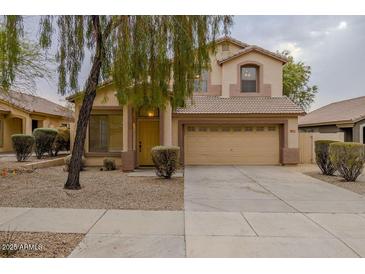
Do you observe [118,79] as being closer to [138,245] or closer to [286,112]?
[138,245]

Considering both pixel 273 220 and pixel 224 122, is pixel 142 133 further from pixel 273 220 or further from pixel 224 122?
pixel 273 220

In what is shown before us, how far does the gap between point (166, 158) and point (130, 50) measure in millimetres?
4648

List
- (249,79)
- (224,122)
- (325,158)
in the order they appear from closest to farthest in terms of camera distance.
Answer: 1. (325,158)
2. (224,122)
3. (249,79)

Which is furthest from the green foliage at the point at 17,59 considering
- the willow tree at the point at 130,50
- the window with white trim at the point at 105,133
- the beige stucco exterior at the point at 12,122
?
the beige stucco exterior at the point at 12,122

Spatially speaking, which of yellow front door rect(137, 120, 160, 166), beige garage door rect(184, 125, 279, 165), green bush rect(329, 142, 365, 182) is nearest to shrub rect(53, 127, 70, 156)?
yellow front door rect(137, 120, 160, 166)

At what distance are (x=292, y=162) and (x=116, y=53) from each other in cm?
1179

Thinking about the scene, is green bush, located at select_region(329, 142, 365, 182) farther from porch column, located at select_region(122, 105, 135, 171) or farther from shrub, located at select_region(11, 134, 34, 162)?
shrub, located at select_region(11, 134, 34, 162)

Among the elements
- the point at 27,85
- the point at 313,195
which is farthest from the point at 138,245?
the point at 27,85

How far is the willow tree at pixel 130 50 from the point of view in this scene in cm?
779

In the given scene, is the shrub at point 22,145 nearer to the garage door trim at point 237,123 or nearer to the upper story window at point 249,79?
the garage door trim at point 237,123

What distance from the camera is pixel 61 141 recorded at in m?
18.0

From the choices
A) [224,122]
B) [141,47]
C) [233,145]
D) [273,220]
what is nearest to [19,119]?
[224,122]

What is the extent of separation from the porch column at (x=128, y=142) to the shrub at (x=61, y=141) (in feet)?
19.6

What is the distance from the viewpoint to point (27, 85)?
12.3m
